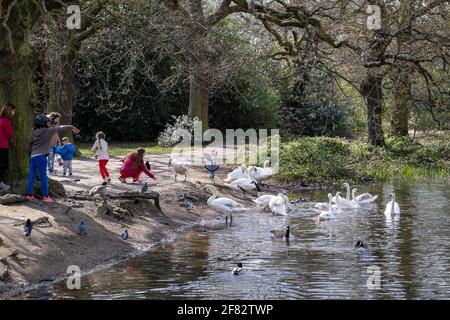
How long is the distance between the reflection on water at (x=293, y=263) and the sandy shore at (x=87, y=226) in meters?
0.49

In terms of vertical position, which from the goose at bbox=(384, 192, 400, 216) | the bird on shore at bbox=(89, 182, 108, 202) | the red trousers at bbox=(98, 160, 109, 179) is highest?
the red trousers at bbox=(98, 160, 109, 179)

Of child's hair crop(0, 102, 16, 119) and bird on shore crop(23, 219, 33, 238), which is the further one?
child's hair crop(0, 102, 16, 119)

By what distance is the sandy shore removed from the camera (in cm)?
1352

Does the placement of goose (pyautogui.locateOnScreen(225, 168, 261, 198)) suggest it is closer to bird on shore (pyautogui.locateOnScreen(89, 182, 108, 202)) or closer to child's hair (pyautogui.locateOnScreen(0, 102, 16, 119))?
bird on shore (pyautogui.locateOnScreen(89, 182, 108, 202))

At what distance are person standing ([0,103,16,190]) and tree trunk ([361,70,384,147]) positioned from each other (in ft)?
49.9

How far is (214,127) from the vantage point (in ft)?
137

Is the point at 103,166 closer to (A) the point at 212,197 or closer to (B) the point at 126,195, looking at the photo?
(A) the point at 212,197

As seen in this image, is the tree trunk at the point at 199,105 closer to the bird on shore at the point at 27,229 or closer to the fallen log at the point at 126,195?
the fallen log at the point at 126,195

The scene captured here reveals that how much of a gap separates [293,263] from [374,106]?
16.0m

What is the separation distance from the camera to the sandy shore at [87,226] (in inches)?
532

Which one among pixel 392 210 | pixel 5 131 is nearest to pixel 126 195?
pixel 5 131

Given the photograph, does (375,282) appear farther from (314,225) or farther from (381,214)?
(381,214)

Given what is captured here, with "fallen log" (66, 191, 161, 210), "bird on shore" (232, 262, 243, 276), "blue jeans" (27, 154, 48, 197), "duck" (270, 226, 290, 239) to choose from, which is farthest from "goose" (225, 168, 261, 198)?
"bird on shore" (232, 262, 243, 276)

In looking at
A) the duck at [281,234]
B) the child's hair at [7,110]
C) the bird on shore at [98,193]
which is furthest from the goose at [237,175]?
the child's hair at [7,110]
